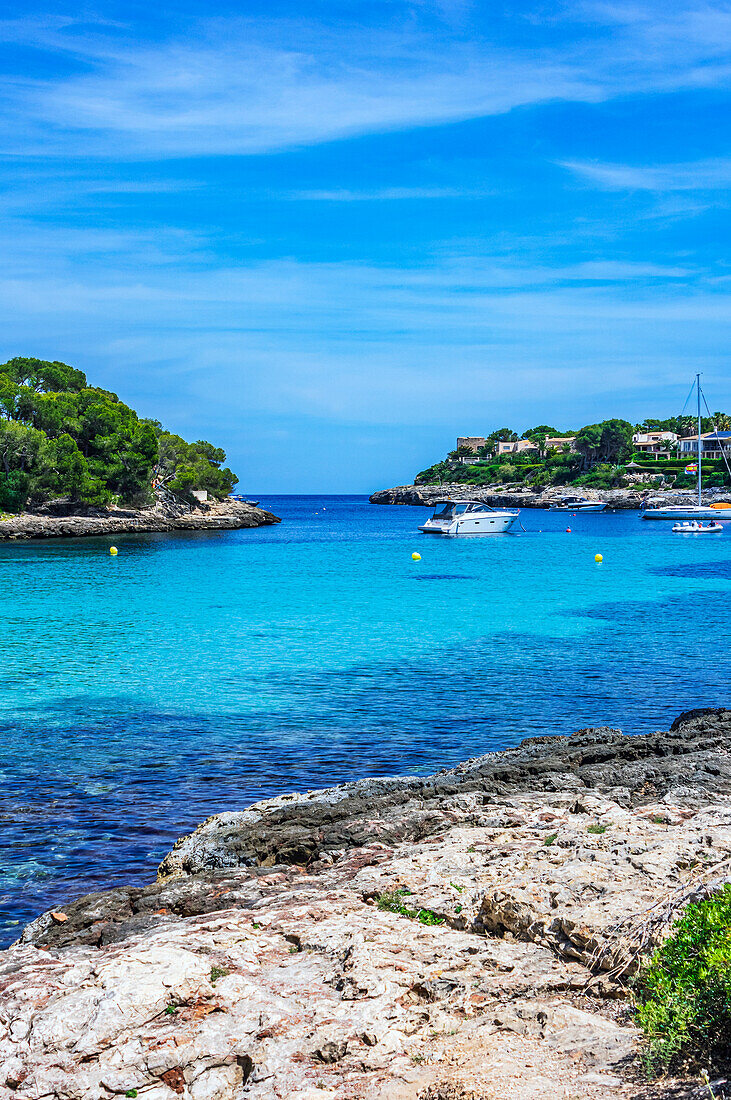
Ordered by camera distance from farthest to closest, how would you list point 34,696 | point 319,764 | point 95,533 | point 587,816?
1. point 95,533
2. point 34,696
3. point 319,764
4. point 587,816

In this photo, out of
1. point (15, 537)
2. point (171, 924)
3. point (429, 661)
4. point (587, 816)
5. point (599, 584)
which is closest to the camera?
point (171, 924)

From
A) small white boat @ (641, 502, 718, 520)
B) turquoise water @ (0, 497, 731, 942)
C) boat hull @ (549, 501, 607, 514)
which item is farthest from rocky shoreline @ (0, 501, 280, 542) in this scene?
boat hull @ (549, 501, 607, 514)

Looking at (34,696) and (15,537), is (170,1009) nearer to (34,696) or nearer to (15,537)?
(34,696)

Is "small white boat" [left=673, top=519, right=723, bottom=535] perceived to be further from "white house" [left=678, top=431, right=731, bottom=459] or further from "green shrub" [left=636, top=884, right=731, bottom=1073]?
"green shrub" [left=636, top=884, right=731, bottom=1073]

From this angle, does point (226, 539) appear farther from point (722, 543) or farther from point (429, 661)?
point (429, 661)

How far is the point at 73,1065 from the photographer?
5059mm

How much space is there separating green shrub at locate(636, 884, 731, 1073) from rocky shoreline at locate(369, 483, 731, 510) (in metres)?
106

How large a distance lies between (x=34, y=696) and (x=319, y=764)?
7638 millimetres

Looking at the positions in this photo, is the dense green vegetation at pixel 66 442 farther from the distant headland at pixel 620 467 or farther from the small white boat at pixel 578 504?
the distant headland at pixel 620 467

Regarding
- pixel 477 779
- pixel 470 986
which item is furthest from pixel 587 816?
pixel 470 986

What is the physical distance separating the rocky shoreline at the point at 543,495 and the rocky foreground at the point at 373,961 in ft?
337

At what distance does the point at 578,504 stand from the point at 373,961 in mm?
132385

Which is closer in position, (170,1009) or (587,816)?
(170,1009)

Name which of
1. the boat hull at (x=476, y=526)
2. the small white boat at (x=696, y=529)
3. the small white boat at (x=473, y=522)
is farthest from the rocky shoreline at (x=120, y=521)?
the small white boat at (x=696, y=529)
